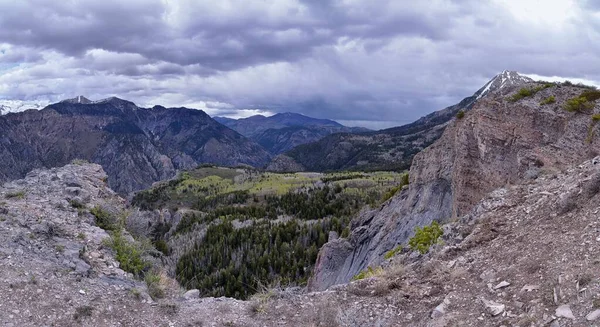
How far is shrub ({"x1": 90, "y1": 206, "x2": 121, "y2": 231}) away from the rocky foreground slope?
3541mm

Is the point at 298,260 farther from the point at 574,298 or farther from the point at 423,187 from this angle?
the point at 574,298

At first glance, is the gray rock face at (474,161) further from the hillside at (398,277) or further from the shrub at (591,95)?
the hillside at (398,277)

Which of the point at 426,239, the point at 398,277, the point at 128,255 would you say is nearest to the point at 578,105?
the point at 426,239

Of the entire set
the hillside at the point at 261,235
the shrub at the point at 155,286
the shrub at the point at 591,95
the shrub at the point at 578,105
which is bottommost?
the hillside at the point at 261,235

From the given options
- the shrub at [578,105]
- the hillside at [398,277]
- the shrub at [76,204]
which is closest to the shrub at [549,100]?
the shrub at [578,105]

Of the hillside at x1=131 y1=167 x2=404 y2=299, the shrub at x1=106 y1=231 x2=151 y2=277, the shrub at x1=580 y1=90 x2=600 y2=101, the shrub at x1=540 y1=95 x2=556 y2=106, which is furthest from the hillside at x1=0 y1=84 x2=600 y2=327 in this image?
the hillside at x1=131 y1=167 x2=404 y2=299

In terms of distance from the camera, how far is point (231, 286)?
76562 millimetres

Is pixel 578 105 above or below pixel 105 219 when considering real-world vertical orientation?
above

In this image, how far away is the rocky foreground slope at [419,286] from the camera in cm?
1010

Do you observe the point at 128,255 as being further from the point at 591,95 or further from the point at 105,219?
the point at 591,95

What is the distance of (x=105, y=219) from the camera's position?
2022cm

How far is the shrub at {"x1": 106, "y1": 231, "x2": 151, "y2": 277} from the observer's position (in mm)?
15938

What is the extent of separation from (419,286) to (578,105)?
51.6 ft

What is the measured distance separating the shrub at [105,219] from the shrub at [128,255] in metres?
1.85
